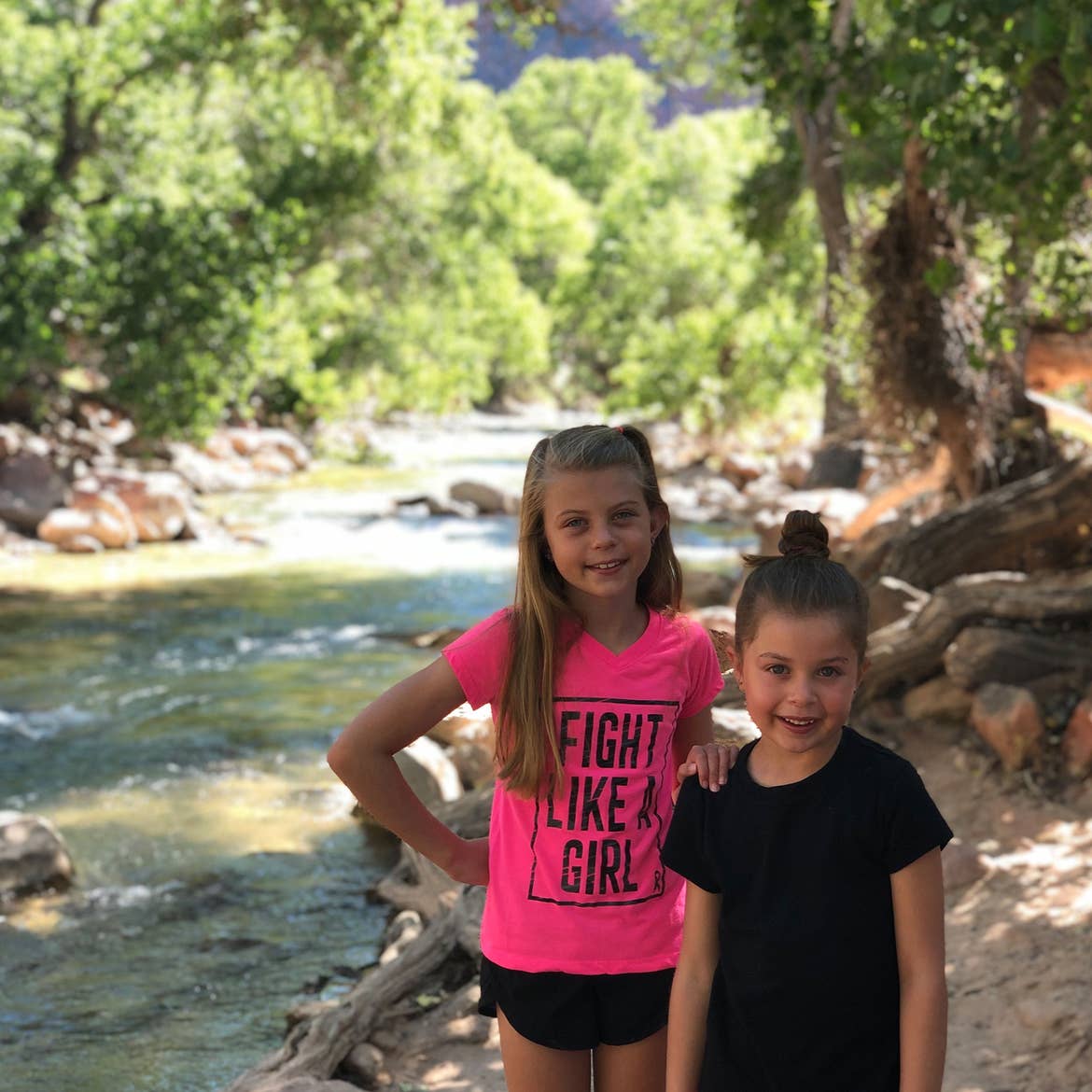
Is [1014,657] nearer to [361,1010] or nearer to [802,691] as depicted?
[361,1010]

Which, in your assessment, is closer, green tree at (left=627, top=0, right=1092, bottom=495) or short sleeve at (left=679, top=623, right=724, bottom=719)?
short sleeve at (left=679, top=623, right=724, bottom=719)

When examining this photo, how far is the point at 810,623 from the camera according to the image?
1980 mm

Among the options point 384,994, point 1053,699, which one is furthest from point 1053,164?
point 384,994

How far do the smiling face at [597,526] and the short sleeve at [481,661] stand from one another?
16cm

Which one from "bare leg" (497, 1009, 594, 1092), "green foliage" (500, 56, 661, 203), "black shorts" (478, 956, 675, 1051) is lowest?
"bare leg" (497, 1009, 594, 1092)

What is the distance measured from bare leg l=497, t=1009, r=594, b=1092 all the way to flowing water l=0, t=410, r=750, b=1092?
249 cm

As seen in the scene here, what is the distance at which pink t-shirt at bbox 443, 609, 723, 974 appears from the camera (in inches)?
90.3

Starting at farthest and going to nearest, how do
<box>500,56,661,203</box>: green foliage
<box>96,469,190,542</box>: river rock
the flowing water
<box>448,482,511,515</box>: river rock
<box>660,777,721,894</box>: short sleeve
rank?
<box>500,56,661,203</box>: green foliage
<box>448,482,511,515</box>: river rock
<box>96,469,190,542</box>: river rock
the flowing water
<box>660,777,721,894</box>: short sleeve

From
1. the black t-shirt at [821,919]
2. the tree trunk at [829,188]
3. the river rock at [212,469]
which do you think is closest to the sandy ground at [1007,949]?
the black t-shirt at [821,919]

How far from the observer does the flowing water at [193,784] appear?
5.02 meters

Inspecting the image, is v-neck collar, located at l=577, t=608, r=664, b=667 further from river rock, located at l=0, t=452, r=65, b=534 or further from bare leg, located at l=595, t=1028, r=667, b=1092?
river rock, located at l=0, t=452, r=65, b=534

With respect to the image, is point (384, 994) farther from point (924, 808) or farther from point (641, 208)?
point (641, 208)

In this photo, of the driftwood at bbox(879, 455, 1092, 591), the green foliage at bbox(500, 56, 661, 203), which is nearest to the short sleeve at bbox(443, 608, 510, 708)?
the driftwood at bbox(879, 455, 1092, 591)

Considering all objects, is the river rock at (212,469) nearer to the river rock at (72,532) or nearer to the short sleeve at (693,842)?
the river rock at (72,532)
